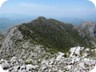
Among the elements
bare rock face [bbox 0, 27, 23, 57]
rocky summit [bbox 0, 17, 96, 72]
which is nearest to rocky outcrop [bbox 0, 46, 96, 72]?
rocky summit [bbox 0, 17, 96, 72]

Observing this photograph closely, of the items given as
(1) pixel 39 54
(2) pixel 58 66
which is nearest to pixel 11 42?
(1) pixel 39 54

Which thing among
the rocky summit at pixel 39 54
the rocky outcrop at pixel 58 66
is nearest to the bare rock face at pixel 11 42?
the rocky summit at pixel 39 54

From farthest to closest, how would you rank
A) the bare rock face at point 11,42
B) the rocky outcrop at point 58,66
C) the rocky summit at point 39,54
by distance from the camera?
the bare rock face at point 11,42
the rocky summit at point 39,54
the rocky outcrop at point 58,66

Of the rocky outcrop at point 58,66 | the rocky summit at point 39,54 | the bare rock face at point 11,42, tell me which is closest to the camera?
the rocky outcrop at point 58,66

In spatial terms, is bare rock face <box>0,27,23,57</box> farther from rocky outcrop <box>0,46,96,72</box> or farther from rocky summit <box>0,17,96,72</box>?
rocky outcrop <box>0,46,96,72</box>

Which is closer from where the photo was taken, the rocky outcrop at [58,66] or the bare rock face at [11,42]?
the rocky outcrop at [58,66]

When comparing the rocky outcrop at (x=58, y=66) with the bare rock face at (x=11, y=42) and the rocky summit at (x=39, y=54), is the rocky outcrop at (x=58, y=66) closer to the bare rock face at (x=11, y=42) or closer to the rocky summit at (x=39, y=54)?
the rocky summit at (x=39, y=54)

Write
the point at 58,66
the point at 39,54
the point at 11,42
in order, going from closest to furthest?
1. the point at 58,66
2. the point at 39,54
3. the point at 11,42

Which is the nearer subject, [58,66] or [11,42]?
[58,66]

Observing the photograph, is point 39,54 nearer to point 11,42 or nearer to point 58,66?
point 11,42

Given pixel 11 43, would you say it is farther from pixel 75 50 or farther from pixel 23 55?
pixel 75 50

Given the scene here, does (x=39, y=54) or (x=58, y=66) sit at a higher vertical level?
(x=58, y=66)

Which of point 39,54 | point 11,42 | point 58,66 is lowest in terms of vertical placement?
point 11,42
